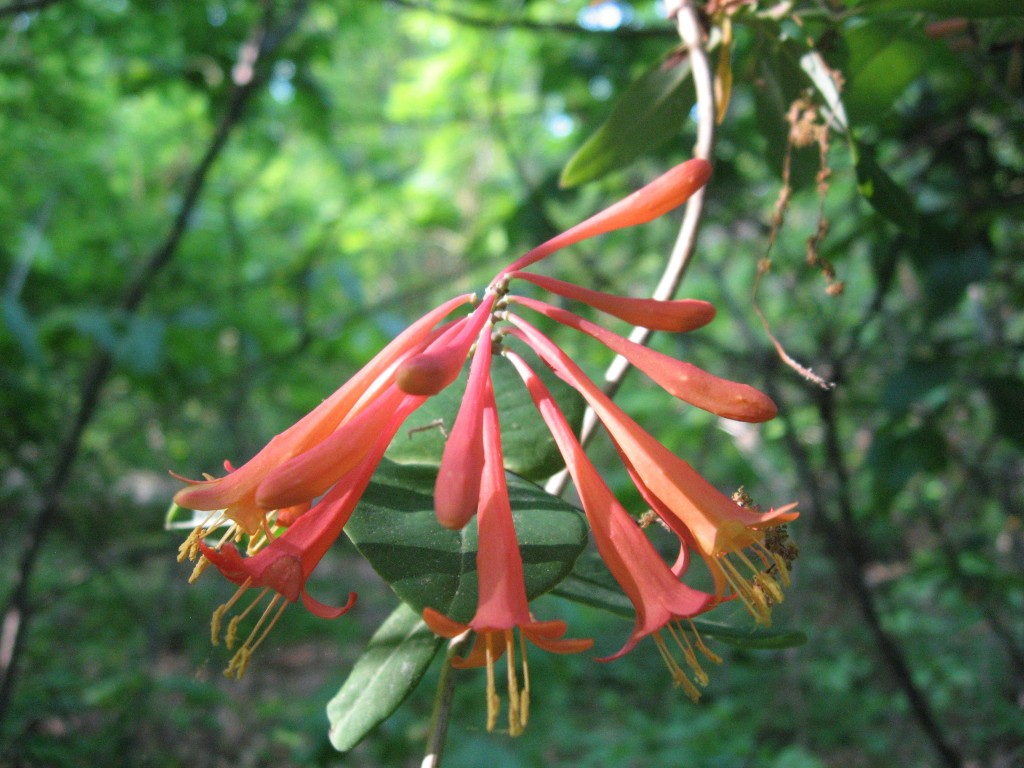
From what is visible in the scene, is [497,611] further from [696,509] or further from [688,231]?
[688,231]

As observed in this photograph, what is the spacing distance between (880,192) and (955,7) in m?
0.25

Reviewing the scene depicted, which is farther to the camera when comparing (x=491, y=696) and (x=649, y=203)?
(x=649, y=203)

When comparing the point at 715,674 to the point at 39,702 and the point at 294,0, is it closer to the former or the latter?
the point at 39,702

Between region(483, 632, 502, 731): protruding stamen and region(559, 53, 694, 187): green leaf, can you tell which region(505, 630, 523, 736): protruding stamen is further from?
region(559, 53, 694, 187): green leaf

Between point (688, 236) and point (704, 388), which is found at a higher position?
point (688, 236)

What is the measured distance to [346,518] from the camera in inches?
31.3

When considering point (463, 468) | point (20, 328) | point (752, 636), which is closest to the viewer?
point (463, 468)

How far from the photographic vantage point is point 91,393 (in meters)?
2.45

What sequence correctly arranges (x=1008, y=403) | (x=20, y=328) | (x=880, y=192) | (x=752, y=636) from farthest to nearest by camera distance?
(x=20, y=328)
(x=1008, y=403)
(x=880, y=192)
(x=752, y=636)

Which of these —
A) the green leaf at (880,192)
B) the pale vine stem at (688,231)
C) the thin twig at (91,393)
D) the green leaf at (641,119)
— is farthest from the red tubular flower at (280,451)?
the thin twig at (91,393)

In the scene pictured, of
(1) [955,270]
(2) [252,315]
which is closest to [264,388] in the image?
(2) [252,315]

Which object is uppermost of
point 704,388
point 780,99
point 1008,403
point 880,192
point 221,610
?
point 780,99

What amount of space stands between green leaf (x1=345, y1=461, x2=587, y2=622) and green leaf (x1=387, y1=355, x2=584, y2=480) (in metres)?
0.10

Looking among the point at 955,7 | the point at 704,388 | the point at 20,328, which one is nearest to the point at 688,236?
the point at 704,388
